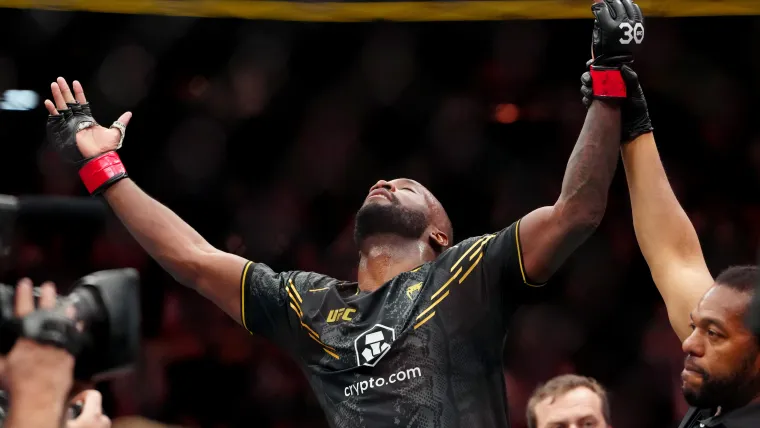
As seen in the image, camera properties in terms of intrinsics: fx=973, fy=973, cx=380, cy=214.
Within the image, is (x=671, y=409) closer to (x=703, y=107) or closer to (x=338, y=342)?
(x=703, y=107)

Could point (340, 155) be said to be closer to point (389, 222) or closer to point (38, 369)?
point (389, 222)

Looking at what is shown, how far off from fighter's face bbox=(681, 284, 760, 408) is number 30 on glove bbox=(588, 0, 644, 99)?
415mm

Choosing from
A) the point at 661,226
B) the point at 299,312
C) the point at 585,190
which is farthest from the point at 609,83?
the point at 299,312

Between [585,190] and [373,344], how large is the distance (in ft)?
1.60

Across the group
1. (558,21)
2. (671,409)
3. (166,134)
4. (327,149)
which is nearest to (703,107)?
(558,21)

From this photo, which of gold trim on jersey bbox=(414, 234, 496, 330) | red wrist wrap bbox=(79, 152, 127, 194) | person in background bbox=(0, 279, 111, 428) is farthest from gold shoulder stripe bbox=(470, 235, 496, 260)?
person in background bbox=(0, 279, 111, 428)

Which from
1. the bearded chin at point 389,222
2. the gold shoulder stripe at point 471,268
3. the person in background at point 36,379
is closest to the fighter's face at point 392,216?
the bearded chin at point 389,222

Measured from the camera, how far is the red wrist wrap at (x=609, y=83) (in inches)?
67.9

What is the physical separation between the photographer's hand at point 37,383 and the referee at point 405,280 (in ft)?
2.96

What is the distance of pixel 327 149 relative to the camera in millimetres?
3434

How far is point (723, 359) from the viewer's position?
1.61m

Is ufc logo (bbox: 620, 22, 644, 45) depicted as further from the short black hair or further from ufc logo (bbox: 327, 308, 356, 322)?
ufc logo (bbox: 327, 308, 356, 322)

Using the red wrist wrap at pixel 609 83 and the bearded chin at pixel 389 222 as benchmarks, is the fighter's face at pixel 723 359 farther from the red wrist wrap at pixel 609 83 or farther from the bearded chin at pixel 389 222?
the bearded chin at pixel 389 222

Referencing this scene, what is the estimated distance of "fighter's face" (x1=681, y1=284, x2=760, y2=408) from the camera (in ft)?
5.24
